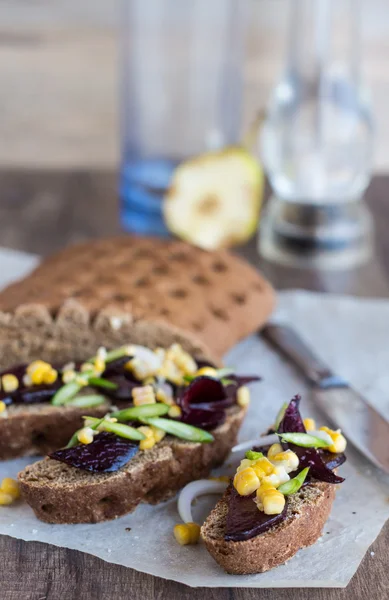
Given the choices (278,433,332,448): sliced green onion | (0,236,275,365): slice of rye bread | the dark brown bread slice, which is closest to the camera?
(278,433,332,448): sliced green onion

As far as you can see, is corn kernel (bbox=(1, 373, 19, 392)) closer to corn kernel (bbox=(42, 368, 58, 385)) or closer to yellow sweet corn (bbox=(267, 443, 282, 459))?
corn kernel (bbox=(42, 368, 58, 385))

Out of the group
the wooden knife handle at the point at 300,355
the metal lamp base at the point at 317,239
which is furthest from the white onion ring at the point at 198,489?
the metal lamp base at the point at 317,239

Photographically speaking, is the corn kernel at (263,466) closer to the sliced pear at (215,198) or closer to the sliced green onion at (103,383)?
the sliced green onion at (103,383)

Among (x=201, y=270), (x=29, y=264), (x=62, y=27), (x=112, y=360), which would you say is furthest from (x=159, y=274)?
(x=62, y=27)

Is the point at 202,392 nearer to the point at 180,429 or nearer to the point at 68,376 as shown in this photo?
the point at 180,429

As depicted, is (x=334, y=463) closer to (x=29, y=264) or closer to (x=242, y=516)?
(x=242, y=516)

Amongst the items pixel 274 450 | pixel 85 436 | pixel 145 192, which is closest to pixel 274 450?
pixel 274 450

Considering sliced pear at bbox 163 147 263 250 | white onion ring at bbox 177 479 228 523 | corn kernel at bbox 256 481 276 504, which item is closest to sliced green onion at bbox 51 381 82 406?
white onion ring at bbox 177 479 228 523
